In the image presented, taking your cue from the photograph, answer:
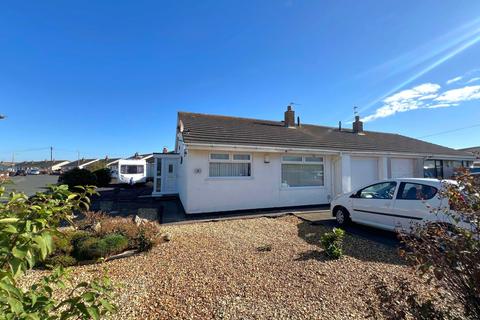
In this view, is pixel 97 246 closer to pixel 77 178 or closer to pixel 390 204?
pixel 390 204

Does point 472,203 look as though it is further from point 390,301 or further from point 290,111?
point 290,111

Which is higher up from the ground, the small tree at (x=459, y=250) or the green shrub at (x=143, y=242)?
the small tree at (x=459, y=250)

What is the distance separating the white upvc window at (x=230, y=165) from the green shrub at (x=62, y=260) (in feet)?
19.1

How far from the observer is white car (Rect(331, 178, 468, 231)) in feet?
20.1

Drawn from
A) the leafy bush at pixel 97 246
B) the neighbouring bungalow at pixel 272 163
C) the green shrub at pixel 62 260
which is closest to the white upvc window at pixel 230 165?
the neighbouring bungalow at pixel 272 163

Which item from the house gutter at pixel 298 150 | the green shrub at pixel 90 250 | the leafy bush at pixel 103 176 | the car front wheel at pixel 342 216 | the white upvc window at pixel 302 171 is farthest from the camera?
the leafy bush at pixel 103 176

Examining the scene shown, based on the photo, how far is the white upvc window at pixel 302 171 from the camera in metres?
11.6

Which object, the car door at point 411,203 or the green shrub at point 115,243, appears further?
the car door at point 411,203

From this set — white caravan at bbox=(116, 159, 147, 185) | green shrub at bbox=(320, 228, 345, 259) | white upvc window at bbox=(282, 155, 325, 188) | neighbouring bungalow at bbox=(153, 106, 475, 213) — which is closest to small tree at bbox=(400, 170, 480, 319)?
green shrub at bbox=(320, 228, 345, 259)

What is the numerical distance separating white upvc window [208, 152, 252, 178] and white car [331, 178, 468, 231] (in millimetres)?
3897

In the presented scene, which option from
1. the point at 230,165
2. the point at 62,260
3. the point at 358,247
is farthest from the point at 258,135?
the point at 62,260

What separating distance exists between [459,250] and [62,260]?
591cm

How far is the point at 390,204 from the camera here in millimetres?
6918

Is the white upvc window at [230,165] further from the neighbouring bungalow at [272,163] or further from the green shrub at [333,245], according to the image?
the green shrub at [333,245]
